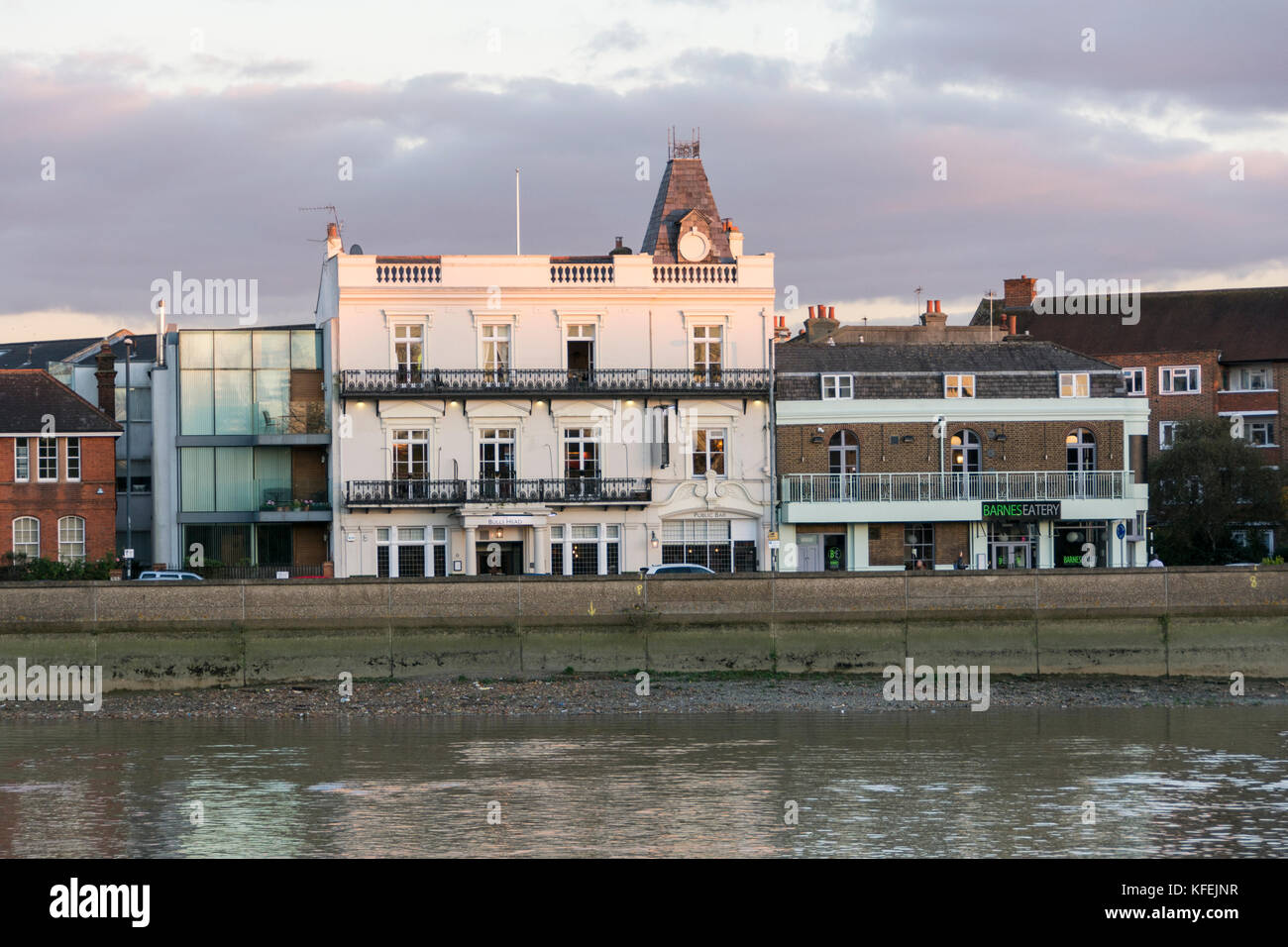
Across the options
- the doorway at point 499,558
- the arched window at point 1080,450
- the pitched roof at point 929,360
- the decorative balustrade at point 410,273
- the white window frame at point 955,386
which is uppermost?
the decorative balustrade at point 410,273

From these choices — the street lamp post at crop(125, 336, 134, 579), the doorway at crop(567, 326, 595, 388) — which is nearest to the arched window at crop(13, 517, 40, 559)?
the street lamp post at crop(125, 336, 134, 579)

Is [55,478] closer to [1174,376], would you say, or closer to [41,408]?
[41,408]

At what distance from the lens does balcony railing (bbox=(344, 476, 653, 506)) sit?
50.8 m

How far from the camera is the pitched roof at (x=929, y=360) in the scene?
5275cm

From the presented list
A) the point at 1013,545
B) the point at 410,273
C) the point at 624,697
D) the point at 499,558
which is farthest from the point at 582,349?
the point at 624,697

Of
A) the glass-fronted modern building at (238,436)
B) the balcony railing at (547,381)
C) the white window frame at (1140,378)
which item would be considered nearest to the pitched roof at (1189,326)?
the white window frame at (1140,378)

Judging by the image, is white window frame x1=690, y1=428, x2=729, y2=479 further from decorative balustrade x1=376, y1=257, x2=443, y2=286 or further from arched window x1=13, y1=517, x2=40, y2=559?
arched window x1=13, y1=517, x2=40, y2=559

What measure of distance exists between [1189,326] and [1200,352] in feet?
11.0

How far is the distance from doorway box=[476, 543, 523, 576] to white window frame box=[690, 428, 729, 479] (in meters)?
6.20

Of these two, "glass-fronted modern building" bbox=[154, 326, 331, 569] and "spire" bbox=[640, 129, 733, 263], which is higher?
"spire" bbox=[640, 129, 733, 263]

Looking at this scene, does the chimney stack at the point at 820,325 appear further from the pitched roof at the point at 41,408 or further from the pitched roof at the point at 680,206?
the pitched roof at the point at 41,408

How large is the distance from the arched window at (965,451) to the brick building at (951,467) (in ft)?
0.11

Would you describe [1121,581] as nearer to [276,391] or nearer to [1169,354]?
[276,391]
